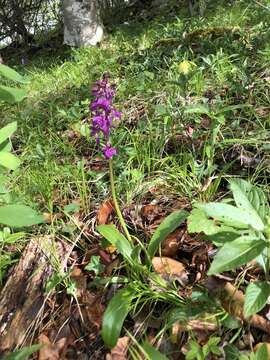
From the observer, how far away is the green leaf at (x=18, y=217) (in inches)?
57.1

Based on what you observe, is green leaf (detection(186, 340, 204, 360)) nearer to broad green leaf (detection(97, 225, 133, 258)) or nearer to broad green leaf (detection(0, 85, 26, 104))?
broad green leaf (detection(97, 225, 133, 258))

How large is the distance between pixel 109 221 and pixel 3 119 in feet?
6.57

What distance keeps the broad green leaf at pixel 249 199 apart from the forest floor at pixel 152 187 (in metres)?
0.29

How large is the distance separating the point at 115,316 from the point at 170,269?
318 millimetres

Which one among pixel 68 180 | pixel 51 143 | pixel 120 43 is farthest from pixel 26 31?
pixel 68 180

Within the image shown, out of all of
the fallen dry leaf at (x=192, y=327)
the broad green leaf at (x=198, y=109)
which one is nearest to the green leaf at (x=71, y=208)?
the broad green leaf at (x=198, y=109)

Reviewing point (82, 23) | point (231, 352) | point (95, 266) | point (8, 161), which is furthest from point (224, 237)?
point (82, 23)

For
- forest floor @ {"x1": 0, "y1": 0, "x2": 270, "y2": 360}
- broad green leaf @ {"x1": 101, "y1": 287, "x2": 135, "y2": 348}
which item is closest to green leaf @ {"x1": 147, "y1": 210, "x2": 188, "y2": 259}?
forest floor @ {"x1": 0, "y1": 0, "x2": 270, "y2": 360}

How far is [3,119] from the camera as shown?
3.83 meters

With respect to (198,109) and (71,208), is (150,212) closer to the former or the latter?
(71,208)

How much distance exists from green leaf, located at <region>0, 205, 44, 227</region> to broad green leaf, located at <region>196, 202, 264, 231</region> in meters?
0.51

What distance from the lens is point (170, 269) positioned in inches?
72.1

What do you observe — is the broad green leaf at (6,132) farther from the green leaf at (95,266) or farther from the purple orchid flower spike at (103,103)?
the green leaf at (95,266)

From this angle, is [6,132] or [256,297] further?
[6,132]
